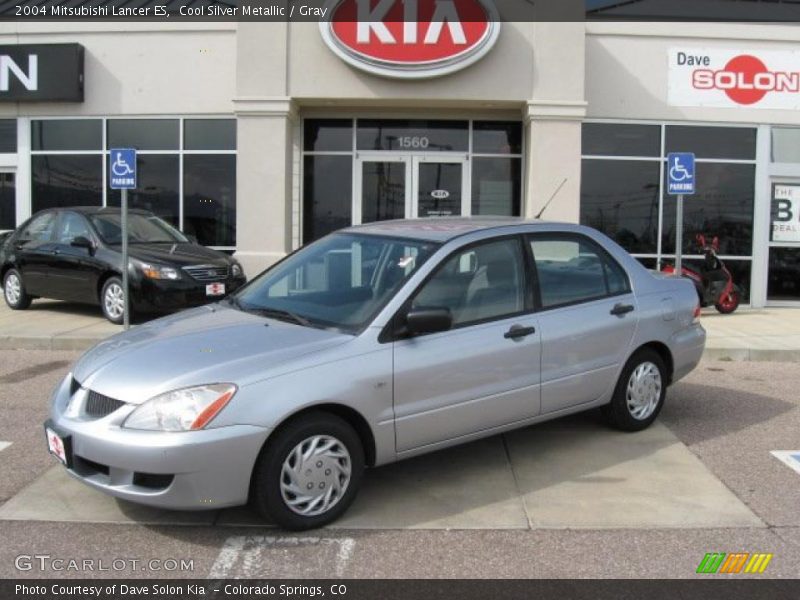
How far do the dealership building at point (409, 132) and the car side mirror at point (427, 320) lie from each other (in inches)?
383

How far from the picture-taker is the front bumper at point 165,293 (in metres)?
10.3

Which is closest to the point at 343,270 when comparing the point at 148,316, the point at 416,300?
the point at 416,300

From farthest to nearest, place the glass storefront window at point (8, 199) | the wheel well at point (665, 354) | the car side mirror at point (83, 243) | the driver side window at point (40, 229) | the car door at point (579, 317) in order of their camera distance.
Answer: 1. the glass storefront window at point (8, 199)
2. the driver side window at point (40, 229)
3. the car side mirror at point (83, 243)
4. the wheel well at point (665, 354)
5. the car door at point (579, 317)

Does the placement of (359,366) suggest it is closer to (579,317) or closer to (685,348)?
(579,317)

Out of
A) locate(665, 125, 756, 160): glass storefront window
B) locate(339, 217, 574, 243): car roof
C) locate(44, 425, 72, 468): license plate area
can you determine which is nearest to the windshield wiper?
locate(339, 217, 574, 243): car roof

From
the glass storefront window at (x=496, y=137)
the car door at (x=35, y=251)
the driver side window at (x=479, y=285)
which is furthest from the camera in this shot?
the glass storefront window at (x=496, y=137)

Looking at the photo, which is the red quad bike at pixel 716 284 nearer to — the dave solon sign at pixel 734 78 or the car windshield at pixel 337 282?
the dave solon sign at pixel 734 78

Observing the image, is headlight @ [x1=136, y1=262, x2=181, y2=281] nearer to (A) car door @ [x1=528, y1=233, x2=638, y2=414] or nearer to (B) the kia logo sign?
(B) the kia logo sign

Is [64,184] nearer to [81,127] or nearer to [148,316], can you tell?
[81,127]

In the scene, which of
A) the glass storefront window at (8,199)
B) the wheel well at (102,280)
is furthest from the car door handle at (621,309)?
the glass storefront window at (8,199)

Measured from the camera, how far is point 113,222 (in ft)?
37.5

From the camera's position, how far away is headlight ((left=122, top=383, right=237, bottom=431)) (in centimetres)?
371

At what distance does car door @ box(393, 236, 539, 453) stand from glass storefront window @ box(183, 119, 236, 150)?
11.0 metres

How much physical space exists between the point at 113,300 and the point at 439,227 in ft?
22.8
